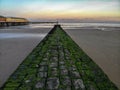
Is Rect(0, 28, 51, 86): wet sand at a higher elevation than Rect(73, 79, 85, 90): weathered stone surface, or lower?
lower

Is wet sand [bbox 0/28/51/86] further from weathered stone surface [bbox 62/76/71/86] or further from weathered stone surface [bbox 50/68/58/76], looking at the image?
weathered stone surface [bbox 62/76/71/86]

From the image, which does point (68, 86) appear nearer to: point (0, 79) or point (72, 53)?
point (0, 79)

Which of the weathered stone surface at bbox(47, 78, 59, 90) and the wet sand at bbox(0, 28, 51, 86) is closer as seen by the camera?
the weathered stone surface at bbox(47, 78, 59, 90)

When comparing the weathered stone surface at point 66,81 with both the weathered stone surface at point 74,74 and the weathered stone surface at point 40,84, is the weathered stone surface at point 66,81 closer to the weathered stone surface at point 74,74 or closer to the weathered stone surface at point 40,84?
the weathered stone surface at point 74,74

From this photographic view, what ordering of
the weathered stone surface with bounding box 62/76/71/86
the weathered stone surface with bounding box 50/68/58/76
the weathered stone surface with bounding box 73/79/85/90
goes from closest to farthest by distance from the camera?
1. the weathered stone surface with bounding box 73/79/85/90
2. the weathered stone surface with bounding box 62/76/71/86
3. the weathered stone surface with bounding box 50/68/58/76

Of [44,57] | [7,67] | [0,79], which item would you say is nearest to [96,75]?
[44,57]

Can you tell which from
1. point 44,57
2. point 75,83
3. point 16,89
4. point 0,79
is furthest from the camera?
point 44,57

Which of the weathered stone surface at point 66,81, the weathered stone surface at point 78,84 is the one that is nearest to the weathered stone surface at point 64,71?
the weathered stone surface at point 66,81

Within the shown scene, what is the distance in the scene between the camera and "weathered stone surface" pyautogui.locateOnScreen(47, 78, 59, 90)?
3846mm

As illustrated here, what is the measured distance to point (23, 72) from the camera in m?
4.70

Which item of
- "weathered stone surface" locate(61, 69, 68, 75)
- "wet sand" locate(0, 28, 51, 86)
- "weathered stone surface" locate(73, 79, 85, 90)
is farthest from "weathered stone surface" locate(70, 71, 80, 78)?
"wet sand" locate(0, 28, 51, 86)

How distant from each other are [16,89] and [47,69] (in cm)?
143

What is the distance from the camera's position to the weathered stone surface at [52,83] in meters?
3.85

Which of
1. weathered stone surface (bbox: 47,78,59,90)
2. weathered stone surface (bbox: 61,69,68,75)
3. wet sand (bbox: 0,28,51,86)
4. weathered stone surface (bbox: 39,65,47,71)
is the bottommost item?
wet sand (bbox: 0,28,51,86)
